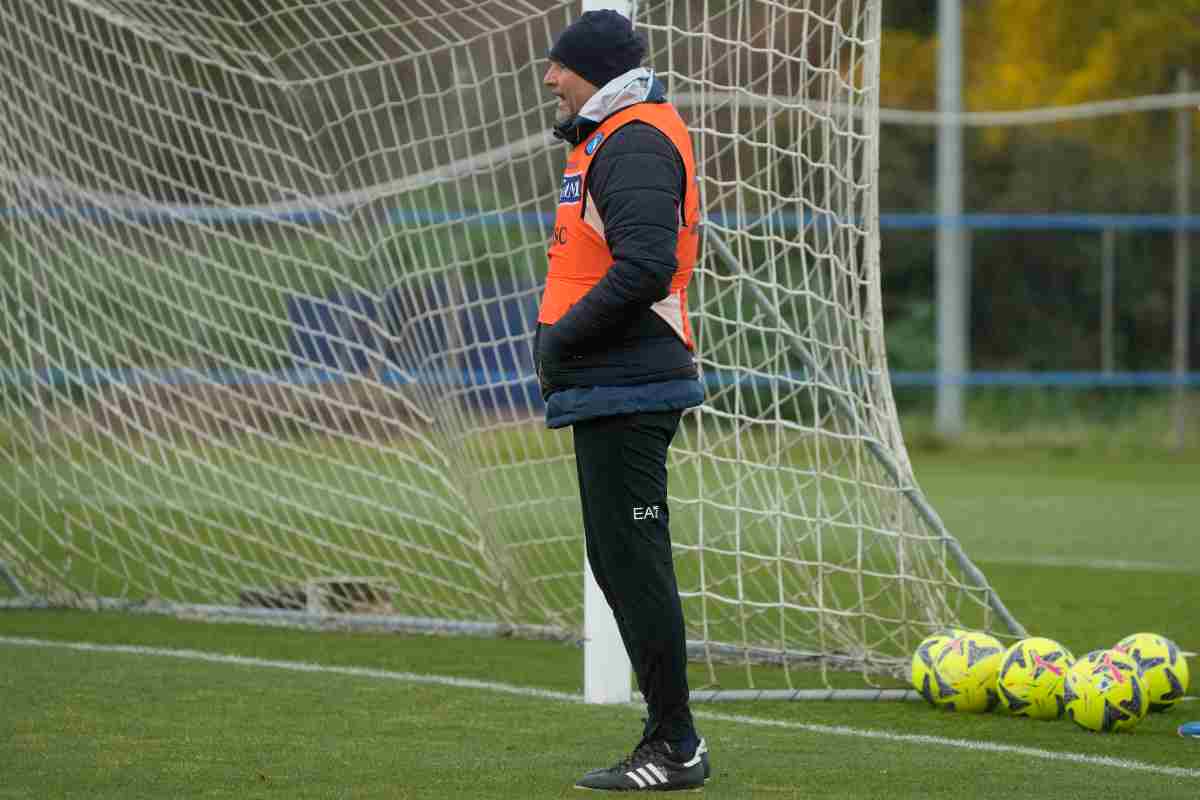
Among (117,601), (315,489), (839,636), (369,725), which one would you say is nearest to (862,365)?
(839,636)

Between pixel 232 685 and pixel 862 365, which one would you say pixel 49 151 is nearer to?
pixel 232 685

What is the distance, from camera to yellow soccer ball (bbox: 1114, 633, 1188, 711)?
18.5ft

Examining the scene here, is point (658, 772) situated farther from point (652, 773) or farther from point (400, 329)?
point (400, 329)

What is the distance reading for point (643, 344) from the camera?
4520mm

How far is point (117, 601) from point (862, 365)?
11.4 ft

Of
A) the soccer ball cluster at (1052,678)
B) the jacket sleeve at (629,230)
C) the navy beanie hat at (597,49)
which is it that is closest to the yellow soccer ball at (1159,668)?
the soccer ball cluster at (1052,678)

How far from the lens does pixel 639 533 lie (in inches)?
178

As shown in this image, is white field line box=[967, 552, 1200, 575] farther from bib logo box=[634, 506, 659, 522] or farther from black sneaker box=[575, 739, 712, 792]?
bib logo box=[634, 506, 659, 522]

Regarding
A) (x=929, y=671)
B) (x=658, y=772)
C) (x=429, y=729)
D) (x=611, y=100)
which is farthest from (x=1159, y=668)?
(x=611, y=100)

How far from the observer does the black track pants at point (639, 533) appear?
14.8 feet

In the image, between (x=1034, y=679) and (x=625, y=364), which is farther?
(x=1034, y=679)

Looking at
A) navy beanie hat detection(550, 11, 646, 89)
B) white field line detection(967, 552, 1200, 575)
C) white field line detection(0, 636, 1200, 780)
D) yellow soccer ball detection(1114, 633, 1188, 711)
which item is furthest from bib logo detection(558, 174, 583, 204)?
white field line detection(967, 552, 1200, 575)

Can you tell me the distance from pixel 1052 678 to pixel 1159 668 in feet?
1.03

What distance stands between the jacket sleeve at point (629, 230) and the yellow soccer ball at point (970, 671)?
6.56 ft
